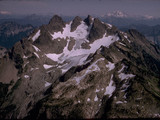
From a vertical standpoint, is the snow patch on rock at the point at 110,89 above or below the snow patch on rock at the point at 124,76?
below

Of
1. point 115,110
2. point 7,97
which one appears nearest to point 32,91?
point 7,97

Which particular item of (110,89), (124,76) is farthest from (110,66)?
(110,89)

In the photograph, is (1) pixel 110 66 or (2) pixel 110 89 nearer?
(2) pixel 110 89

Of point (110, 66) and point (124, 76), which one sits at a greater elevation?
point (110, 66)

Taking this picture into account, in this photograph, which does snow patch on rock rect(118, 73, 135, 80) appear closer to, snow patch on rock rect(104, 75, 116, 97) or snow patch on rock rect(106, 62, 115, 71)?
snow patch on rock rect(104, 75, 116, 97)

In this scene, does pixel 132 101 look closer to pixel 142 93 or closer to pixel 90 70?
pixel 142 93

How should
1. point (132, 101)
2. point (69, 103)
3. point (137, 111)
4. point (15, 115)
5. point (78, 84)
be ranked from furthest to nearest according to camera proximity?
point (15, 115) → point (78, 84) → point (69, 103) → point (132, 101) → point (137, 111)

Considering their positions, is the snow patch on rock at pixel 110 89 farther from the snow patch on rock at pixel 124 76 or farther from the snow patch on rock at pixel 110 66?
the snow patch on rock at pixel 110 66

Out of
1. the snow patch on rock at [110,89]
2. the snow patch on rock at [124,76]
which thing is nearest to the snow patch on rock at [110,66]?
the snow patch on rock at [124,76]

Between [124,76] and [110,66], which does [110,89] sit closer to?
[124,76]

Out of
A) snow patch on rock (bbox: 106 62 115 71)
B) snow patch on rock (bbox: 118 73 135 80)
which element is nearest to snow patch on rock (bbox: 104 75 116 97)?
snow patch on rock (bbox: 118 73 135 80)

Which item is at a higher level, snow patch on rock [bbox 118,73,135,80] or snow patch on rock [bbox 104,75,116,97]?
snow patch on rock [bbox 118,73,135,80]
